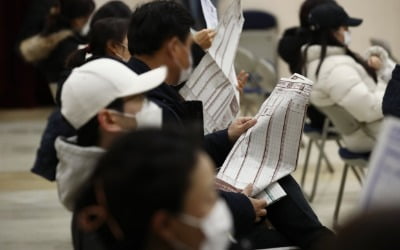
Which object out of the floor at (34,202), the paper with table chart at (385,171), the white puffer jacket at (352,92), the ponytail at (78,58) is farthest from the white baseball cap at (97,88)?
the white puffer jacket at (352,92)

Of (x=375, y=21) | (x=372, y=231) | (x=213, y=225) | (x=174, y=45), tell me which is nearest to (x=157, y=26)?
(x=174, y=45)

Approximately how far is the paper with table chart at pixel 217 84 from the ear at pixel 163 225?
4.21 feet

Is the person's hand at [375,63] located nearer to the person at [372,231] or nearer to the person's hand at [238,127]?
the person's hand at [238,127]

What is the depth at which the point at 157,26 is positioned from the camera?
7.23 feet

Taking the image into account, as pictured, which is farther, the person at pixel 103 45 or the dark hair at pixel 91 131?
the person at pixel 103 45

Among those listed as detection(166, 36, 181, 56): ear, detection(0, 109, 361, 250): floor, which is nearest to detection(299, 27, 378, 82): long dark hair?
detection(0, 109, 361, 250): floor

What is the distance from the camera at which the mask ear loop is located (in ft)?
4.52

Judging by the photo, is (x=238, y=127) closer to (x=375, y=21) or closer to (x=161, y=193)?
(x=161, y=193)

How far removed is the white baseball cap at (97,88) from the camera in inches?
71.0

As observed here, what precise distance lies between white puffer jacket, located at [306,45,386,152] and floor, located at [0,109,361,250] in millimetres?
344

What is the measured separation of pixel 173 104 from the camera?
2.18 m

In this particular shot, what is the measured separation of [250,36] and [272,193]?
5.31 metres

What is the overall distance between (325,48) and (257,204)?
192 centimetres

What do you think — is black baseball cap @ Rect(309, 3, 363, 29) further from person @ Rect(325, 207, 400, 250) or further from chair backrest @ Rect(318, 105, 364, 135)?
person @ Rect(325, 207, 400, 250)
